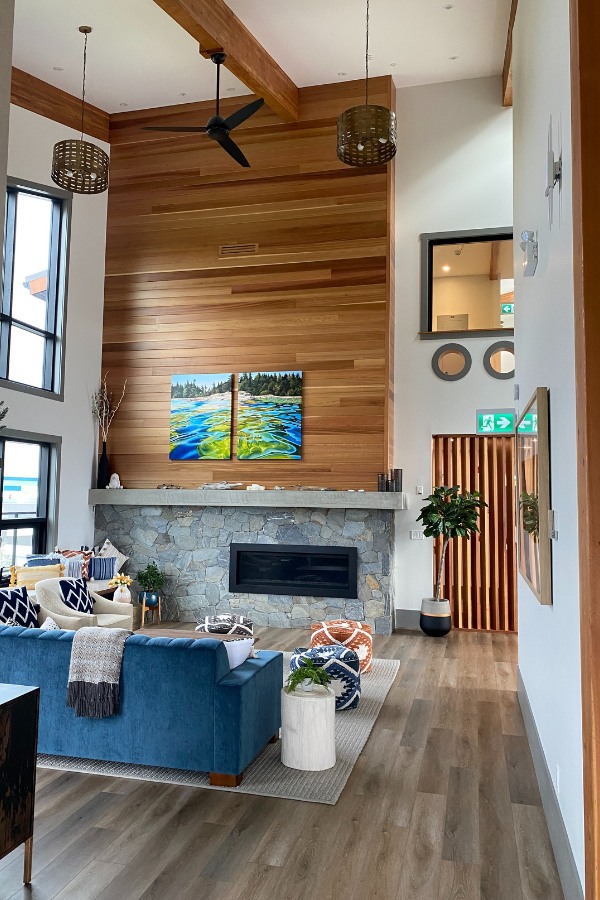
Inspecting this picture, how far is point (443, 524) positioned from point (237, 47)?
519 cm

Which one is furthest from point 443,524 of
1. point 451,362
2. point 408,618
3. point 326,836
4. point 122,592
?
point 326,836

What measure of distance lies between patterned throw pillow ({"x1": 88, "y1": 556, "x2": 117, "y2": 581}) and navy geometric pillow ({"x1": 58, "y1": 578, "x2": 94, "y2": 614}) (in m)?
1.72

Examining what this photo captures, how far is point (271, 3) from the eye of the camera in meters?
6.89

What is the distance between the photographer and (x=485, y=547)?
823 cm

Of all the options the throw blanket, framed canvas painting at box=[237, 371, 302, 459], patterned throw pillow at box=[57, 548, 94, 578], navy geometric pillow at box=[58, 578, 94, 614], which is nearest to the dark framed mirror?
framed canvas painting at box=[237, 371, 302, 459]

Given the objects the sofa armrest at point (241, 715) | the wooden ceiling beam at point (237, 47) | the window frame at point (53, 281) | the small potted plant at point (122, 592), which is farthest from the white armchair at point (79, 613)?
the wooden ceiling beam at point (237, 47)

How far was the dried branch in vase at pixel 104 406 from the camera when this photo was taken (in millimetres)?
8828

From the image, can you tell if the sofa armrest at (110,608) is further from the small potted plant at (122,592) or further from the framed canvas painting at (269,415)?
the framed canvas painting at (269,415)

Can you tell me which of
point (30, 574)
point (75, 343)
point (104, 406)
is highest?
point (75, 343)

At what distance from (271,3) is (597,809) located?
285 inches

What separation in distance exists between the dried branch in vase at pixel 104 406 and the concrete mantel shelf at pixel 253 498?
830 mm

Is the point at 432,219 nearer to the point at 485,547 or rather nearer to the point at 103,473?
the point at 485,547

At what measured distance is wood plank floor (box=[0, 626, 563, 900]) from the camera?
274cm

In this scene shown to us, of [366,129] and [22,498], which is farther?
[22,498]
